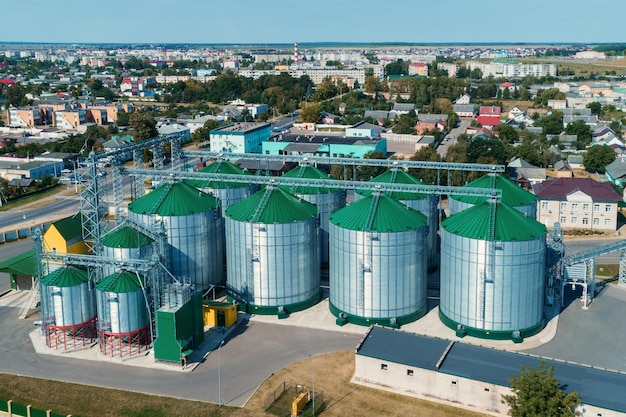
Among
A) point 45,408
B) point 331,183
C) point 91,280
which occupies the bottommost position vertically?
point 45,408

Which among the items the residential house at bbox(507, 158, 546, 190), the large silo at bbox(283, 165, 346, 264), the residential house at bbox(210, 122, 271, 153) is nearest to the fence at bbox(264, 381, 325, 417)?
the large silo at bbox(283, 165, 346, 264)

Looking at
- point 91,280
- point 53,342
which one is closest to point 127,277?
point 91,280

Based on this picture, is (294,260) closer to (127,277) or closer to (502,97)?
(127,277)

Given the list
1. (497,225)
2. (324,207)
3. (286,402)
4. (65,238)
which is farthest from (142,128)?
(286,402)

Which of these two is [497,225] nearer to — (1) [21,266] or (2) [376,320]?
(2) [376,320]

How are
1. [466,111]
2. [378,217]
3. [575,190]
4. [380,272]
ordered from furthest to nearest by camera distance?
1. [466,111]
2. [575,190]
3. [378,217]
4. [380,272]
